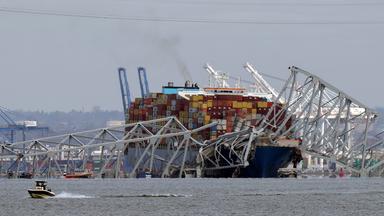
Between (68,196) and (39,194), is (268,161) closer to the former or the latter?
(68,196)

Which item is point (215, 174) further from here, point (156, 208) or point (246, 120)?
point (156, 208)

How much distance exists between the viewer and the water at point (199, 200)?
10738cm

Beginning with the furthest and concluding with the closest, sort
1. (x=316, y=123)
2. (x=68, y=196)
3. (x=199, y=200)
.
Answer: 1. (x=316, y=123)
2. (x=68, y=196)
3. (x=199, y=200)

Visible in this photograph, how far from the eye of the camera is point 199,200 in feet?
398

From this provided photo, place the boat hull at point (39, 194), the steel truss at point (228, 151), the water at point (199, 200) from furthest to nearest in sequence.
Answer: the steel truss at point (228, 151), the boat hull at point (39, 194), the water at point (199, 200)

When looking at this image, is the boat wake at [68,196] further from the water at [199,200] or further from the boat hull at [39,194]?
the boat hull at [39,194]

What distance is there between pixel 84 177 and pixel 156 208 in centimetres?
8203

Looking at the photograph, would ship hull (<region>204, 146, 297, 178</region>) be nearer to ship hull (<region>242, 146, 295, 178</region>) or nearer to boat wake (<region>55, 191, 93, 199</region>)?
ship hull (<region>242, 146, 295, 178</region>)

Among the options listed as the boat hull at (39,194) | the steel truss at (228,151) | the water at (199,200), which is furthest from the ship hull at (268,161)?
the boat hull at (39,194)

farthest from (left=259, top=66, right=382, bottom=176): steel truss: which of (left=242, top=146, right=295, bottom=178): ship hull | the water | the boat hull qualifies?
the boat hull

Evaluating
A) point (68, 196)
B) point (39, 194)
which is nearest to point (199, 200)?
point (68, 196)

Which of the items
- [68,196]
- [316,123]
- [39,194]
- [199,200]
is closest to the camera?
[199,200]

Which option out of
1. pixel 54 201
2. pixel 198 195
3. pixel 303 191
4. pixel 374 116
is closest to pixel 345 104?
pixel 374 116

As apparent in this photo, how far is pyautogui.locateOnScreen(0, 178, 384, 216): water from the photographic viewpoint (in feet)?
352
